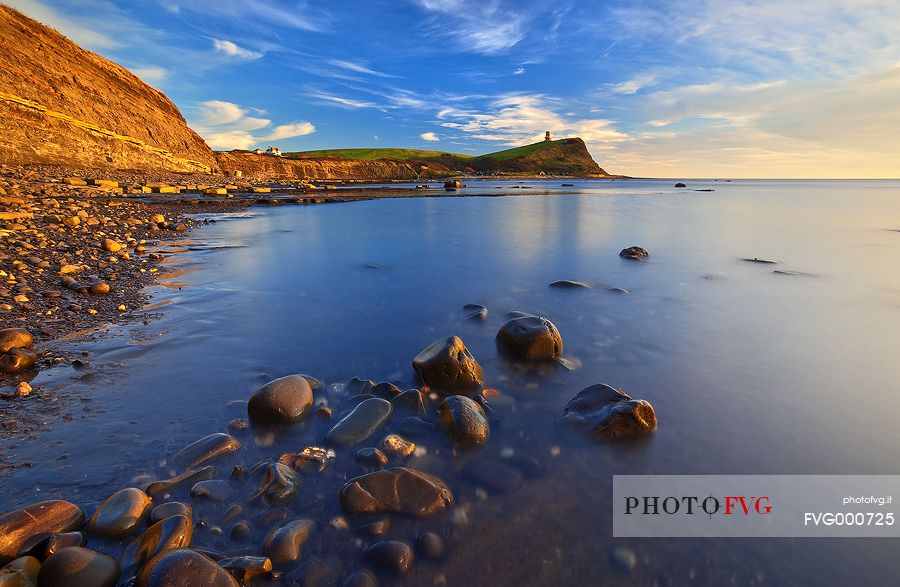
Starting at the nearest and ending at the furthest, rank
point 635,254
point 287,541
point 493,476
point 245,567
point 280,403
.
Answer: point 245,567, point 287,541, point 493,476, point 280,403, point 635,254

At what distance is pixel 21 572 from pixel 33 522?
15.6 inches

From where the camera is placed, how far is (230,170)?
3110 inches

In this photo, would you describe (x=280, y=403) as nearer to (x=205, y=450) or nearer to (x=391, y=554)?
(x=205, y=450)

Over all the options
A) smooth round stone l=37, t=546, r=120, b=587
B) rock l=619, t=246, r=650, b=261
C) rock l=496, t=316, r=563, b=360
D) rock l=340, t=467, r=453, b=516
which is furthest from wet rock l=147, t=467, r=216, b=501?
rock l=619, t=246, r=650, b=261

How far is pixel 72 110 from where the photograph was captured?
41.6 m

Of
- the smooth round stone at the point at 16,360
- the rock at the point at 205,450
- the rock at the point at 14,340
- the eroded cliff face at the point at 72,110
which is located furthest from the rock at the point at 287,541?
the eroded cliff face at the point at 72,110

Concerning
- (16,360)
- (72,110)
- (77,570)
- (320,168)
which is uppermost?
(72,110)

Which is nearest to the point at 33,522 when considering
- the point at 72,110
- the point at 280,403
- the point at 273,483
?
the point at 273,483

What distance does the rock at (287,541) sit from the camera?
247 cm

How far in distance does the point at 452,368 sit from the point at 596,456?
1.79 meters

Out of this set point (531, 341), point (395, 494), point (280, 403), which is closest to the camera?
point (395, 494)

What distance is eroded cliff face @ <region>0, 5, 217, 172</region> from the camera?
34.6m

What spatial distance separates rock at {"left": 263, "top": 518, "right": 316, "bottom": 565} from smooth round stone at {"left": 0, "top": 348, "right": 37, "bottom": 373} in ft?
13.0

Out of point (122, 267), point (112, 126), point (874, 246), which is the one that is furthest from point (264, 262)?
point (112, 126)
